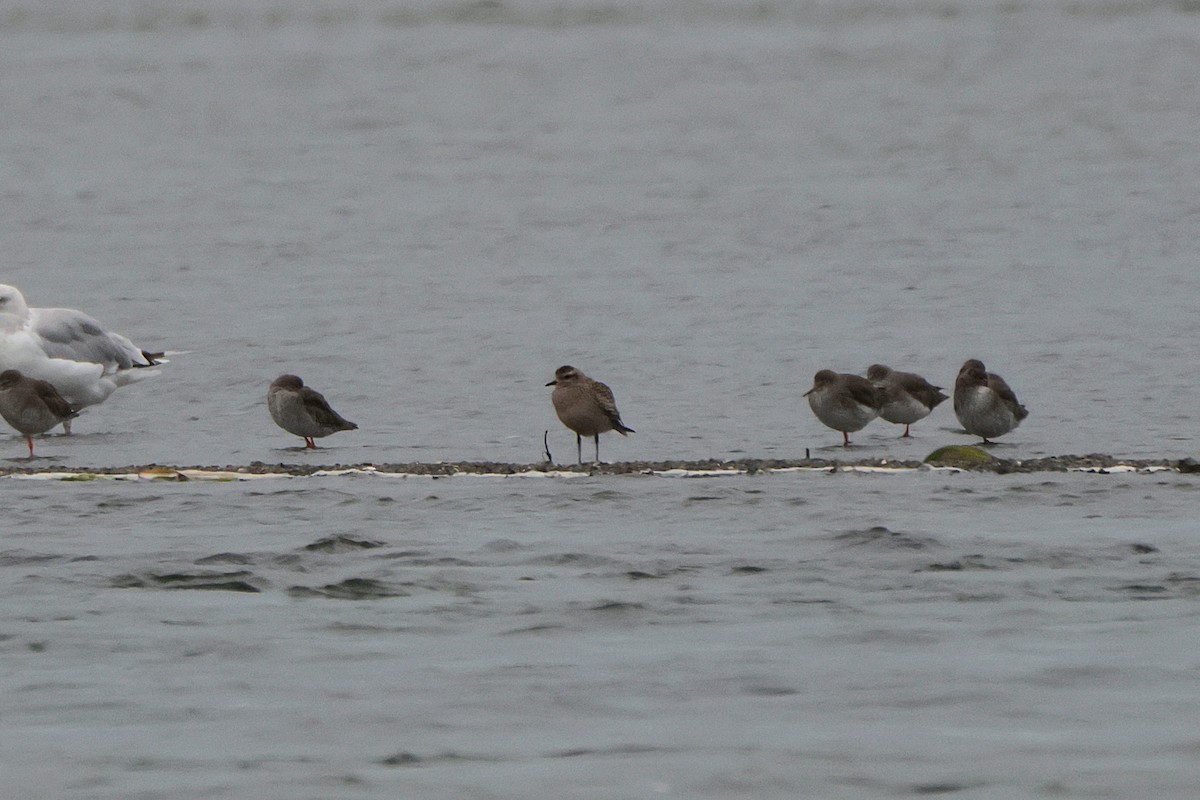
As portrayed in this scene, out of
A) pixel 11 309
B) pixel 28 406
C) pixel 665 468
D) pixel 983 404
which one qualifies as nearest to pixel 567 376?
pixel 665 468

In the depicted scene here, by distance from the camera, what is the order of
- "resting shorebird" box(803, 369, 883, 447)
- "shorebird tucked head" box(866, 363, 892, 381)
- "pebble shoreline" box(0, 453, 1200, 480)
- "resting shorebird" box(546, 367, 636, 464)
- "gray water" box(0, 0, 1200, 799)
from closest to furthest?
"gray water" box(0, 0, 1200, 799)
"pebble shoreline" box(0, 453, 1200, 480)
"resting shorebird" box(546, 367, 636, 464)
"resting shorebird" box(803, 369, 883, 447)
"shorebird tucked head" box(866, 363, 892, 381)

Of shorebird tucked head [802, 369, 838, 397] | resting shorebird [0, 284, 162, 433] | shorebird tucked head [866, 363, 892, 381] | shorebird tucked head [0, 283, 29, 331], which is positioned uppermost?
shorebird tucked head [0, 283, 29, 331]

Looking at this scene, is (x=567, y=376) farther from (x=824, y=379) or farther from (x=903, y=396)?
(x=903, y=396)

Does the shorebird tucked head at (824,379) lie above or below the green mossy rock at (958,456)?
above

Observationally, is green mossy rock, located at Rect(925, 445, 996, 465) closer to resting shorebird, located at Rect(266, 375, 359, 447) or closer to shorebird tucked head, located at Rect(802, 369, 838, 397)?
shorebird tucked head, located at Rect(802, 369, 838, 397)

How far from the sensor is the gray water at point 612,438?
6676mm

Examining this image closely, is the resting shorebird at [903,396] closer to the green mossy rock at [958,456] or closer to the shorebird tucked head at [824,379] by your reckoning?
the shorebird tucked head at [824,379]

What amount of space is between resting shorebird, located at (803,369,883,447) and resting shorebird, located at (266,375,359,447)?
305 centimetres

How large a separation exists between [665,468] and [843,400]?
2.32m

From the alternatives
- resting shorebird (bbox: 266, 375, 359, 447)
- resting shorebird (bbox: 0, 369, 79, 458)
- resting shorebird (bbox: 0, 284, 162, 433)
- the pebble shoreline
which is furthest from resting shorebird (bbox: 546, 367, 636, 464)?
resting shorebird (bbox: 0, 284, 162, 433)

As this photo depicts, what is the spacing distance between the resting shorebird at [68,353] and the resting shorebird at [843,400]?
18.6 feet

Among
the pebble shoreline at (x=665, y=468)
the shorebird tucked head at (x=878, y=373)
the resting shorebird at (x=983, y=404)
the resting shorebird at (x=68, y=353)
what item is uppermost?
the resting shorebird at (x=68, y=353)

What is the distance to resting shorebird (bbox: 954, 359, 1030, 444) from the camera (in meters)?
13.9

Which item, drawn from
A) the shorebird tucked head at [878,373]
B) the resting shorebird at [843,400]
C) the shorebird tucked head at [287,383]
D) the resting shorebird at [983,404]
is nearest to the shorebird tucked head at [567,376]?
the resting shorebird at [843,400]
